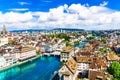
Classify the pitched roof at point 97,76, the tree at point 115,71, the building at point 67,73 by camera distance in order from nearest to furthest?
the pitched roof at point 97,76 → the tree at point 115,71 → the building at point 67,73

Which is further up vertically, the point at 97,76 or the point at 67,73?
the point at 97,76

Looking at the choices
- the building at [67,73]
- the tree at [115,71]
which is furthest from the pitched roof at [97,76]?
the building at [67,73]

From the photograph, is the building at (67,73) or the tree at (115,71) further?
the building at (67,73)

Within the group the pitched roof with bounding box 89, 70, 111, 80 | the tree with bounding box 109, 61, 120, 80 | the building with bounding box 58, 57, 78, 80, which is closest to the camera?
the pitched roof with bounding box 89, 70, 111, 80

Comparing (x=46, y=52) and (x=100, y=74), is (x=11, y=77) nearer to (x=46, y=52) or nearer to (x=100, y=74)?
(x=100, y=74)

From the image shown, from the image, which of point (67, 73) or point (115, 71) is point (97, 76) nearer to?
point (115, 71)

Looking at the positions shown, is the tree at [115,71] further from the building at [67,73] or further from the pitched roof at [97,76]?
the building at [67,73]

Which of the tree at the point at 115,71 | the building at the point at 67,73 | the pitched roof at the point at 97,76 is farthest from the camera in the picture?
the building at the point at 67,73

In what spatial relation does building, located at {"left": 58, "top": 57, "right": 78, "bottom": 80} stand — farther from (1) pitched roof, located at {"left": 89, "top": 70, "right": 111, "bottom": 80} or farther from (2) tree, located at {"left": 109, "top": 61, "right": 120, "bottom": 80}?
(2) tree, located at {"left": 109, "top": 61, "right": 120, "bottom": 80}

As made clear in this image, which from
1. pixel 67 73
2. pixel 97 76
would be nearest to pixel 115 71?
pixel 97 76

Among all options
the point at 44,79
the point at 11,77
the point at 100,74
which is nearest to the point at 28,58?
the point at 11,77

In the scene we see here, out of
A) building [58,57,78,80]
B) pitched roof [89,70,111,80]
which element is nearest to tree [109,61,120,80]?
pitched roof [89,70,111,80]

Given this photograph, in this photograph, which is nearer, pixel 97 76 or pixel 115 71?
pixel 97 76
